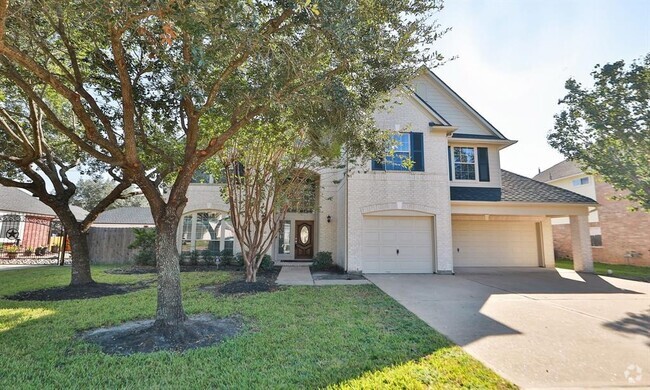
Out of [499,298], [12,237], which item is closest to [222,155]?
[499,298]

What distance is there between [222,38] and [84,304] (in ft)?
23.5

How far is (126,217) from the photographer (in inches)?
1351

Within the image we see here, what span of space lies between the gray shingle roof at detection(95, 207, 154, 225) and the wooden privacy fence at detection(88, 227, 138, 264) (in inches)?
648

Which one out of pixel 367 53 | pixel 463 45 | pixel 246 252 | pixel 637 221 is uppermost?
pixel 463 45

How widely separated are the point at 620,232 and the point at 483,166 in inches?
442

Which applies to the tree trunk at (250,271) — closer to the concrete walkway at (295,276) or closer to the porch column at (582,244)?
the concrete walkway at (295,276)

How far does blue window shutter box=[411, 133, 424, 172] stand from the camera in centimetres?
1320

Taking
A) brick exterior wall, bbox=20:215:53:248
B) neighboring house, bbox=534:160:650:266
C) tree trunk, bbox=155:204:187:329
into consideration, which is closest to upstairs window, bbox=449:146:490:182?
neighboring house, bbox=534:160:650:266

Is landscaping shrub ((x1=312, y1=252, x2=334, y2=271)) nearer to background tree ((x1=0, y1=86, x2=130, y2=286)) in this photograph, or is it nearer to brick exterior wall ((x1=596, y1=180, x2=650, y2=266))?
background tree ((x1=0, y1=86, x2=130, y2=286))

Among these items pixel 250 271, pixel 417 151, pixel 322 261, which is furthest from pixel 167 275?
pixel 417 151

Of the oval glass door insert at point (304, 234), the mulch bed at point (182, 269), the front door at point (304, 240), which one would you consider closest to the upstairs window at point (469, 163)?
the front door at point (304, 240)

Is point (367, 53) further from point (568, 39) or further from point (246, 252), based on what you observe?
point (246, 252)

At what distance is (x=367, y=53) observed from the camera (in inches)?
223

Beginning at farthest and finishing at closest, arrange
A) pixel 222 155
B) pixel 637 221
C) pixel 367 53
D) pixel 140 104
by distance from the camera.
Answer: pixel 637 221 < pixel 222 155 < pixel 140 104 < pixel 367 53
